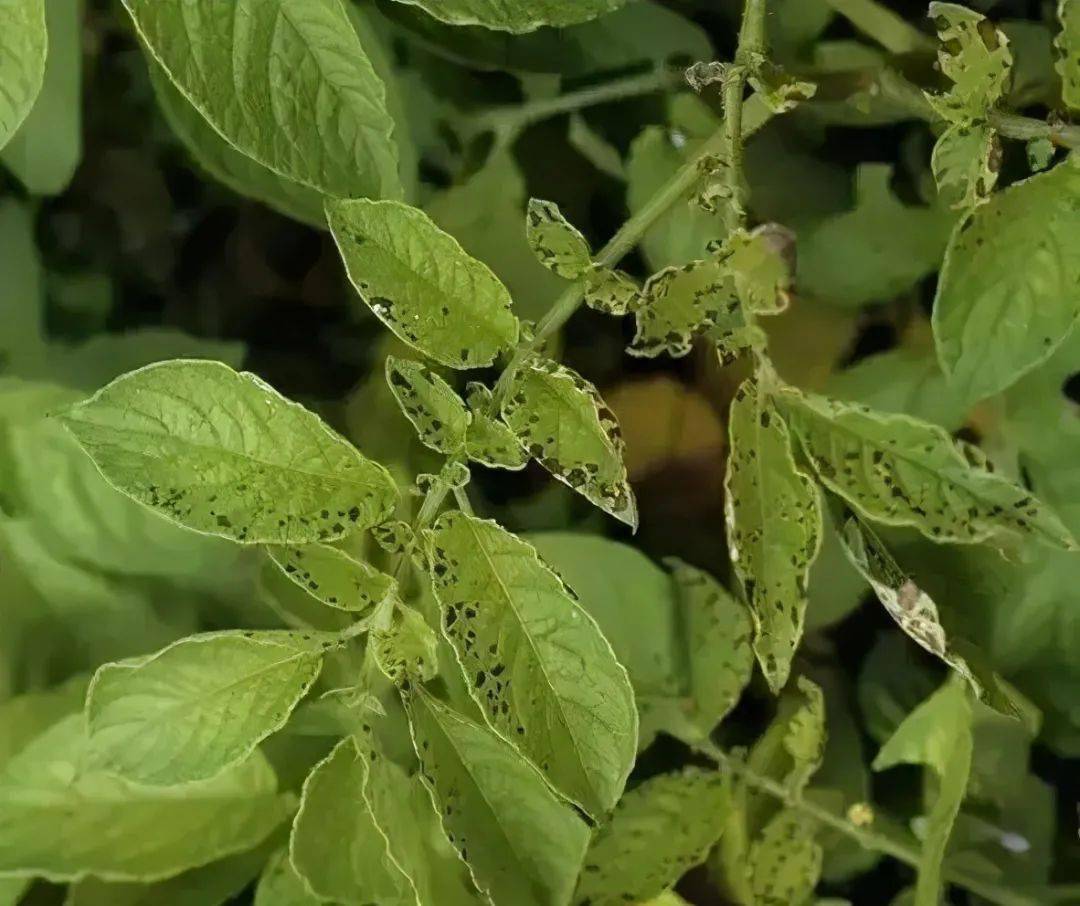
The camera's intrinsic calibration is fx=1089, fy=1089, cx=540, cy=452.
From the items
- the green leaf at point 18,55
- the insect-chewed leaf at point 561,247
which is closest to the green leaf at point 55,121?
the green leaf at point 18,55

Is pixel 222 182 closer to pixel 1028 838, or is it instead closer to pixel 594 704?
pixel 594 704

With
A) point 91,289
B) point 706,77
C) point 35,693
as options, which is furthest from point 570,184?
point 35,693

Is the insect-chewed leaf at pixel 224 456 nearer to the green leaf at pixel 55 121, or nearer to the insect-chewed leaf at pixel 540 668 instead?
the insect-chewed leaf at pixel 540 668

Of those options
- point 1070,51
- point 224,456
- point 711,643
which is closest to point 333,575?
point 224,456

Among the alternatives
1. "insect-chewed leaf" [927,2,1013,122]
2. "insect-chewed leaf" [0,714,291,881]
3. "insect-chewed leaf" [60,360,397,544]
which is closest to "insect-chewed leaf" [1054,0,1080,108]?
"insect-chewed leaf" [927,2,1013,122]

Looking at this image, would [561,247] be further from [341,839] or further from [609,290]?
[341,839]

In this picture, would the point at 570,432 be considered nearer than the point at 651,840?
Yes
